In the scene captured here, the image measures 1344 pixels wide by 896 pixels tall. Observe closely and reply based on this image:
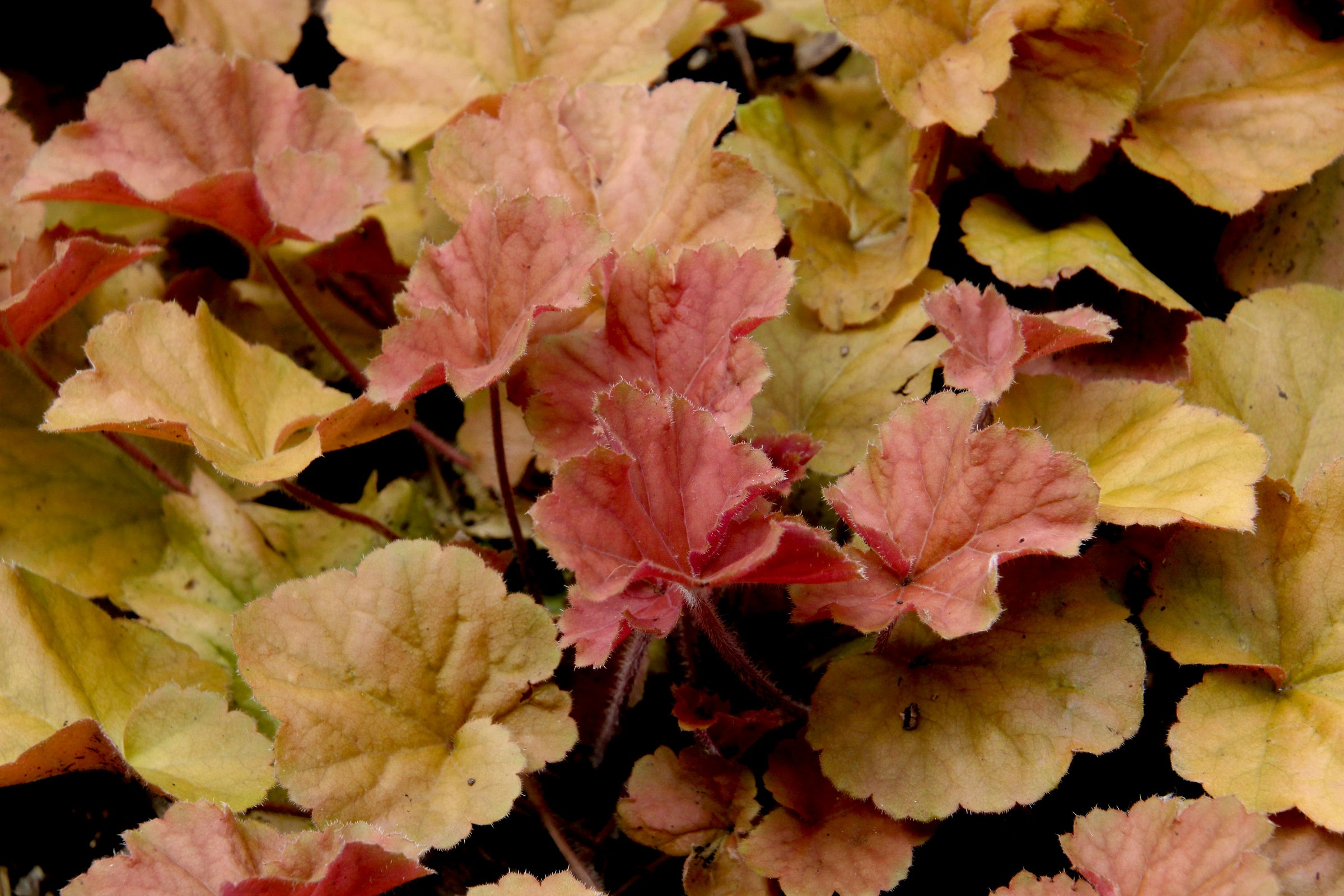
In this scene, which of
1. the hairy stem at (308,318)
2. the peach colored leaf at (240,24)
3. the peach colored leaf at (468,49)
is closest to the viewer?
the hairy stem at (308,318)

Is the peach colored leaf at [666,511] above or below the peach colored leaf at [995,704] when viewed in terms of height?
above

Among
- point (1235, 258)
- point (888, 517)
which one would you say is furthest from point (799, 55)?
point (888, 517)

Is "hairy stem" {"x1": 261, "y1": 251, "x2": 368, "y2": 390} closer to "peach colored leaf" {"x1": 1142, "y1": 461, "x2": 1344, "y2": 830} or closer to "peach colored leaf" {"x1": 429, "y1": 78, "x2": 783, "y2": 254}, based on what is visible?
"peach colored leaf" {"x1": 429, "y1": 78, "x2": 783, "y2": 254}

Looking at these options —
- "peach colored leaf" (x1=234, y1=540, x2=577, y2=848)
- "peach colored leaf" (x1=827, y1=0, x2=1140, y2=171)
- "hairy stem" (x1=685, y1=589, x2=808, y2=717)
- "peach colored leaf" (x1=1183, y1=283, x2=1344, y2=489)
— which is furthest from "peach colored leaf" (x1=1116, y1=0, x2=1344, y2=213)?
"peach colored leaf" (x1=234, y1=540, x2=577, y2=848)

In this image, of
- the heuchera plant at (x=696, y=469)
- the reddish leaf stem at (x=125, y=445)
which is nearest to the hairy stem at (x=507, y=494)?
the heuchera plant at (x=696, y=469)

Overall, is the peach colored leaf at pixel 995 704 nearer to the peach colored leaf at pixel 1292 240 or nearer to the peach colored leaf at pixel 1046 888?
the peach colored leaf at pixel 1046 888

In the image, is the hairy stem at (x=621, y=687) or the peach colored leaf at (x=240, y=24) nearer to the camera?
the hairy stem at (x=621, y=687)

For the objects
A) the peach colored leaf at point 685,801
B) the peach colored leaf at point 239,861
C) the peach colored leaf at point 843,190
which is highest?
the peach colored leaf at point 843,190
